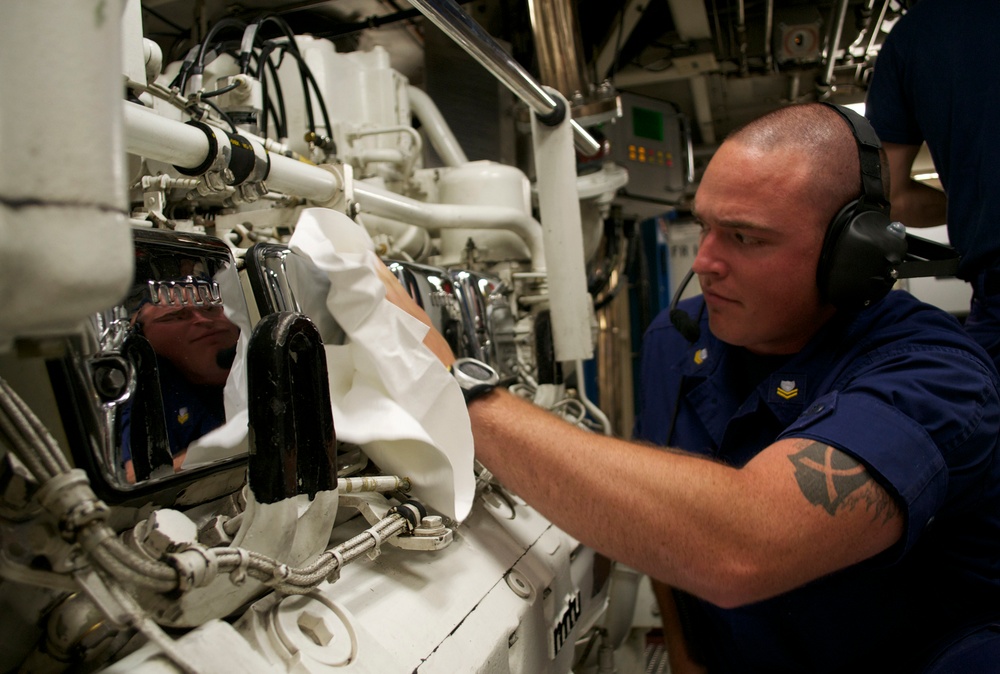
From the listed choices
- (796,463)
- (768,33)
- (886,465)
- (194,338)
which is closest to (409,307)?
(194,338)

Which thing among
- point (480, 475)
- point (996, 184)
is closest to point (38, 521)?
point (480, 475)

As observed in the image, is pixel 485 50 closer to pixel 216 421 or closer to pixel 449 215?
pixel 449 215

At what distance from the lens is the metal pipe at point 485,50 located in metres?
0.98

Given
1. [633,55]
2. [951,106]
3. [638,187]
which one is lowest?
[638,187]

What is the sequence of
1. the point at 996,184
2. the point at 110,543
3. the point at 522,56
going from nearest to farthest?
→ 1. the point at 110,543
2. the point at 996,184
3. the point at 522,56

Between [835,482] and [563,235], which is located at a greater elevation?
[563,235]

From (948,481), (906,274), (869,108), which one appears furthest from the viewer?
(869,108)

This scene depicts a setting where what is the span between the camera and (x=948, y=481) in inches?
37.1

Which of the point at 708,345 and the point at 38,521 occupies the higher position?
the point at 38,521

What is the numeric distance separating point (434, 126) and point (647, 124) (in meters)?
1.43

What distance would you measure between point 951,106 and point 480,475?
Answer: 1311 mm

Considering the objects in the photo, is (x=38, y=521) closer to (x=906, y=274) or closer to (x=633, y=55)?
(x=906, y=274)

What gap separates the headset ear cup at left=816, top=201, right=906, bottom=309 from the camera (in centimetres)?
104

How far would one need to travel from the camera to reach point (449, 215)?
1605 mm
